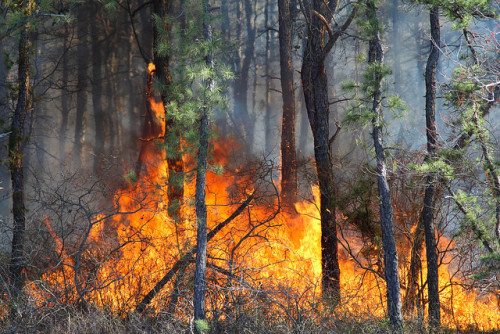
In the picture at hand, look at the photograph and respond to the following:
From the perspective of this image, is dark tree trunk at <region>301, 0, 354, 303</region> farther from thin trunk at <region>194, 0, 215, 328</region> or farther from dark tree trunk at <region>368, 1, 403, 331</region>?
thin trunk at <region>194, 0, 215, 328</region>

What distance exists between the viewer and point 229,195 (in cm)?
1625

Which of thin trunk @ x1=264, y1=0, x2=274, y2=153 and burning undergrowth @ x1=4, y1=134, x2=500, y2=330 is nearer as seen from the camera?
burning undergrowth @ x1=4, y1=134, x2=500, y2=330

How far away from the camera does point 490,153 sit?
948cm

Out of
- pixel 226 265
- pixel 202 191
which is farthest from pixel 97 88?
pixel 202 191

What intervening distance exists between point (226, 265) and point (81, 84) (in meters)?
12.4

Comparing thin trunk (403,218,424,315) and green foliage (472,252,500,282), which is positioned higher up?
thin trunk (403,218,424,315)

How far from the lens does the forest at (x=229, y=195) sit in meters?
8.99

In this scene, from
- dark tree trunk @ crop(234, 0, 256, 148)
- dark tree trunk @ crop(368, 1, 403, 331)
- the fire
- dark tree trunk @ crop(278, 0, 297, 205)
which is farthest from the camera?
dark tree trunk @ crop(234, 0, 256, 148)

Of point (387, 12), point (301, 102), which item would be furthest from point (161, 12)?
point (387, 12)

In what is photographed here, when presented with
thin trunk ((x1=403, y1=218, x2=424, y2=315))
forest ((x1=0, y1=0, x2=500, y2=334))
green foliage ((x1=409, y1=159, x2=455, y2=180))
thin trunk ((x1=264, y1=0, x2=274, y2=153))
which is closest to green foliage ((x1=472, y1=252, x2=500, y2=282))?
forest ((x1=0, y1=0, x2=500, y2=334))

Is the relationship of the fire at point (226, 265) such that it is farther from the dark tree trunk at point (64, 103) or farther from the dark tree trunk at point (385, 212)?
the dark tree trunk at point (64, 103)

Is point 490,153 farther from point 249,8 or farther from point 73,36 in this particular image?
point 249,8

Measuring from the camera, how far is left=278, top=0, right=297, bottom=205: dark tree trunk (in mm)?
16047

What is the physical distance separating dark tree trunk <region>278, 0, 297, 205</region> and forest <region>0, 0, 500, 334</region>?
6cm
